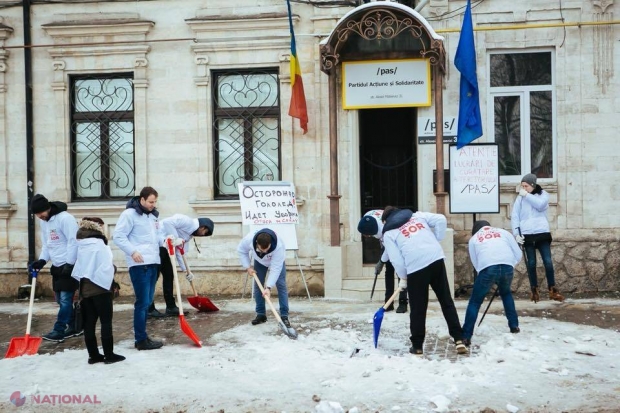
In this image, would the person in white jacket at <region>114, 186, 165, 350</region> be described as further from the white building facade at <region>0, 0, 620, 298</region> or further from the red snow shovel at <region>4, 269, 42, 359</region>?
the white building facade at <region>0, 0, 620, 298</region>

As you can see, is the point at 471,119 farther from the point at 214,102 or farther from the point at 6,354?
the point at 6,354

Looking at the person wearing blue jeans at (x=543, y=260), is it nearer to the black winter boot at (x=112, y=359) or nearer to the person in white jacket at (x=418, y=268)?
the person in white jacket at (x=418, y=268)

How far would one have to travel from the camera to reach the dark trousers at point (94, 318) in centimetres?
767

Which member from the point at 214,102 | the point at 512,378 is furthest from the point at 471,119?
the point at 512,378

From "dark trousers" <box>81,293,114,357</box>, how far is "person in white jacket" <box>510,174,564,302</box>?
19.3 feet

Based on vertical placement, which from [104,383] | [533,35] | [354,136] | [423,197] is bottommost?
[104,383]

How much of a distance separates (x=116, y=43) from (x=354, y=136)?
14.5 feet

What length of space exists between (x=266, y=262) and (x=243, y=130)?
4.16m

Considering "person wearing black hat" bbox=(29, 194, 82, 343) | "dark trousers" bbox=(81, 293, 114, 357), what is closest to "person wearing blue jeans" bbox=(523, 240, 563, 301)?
"dark trousers" bbox=(81, 293, 114, 357)

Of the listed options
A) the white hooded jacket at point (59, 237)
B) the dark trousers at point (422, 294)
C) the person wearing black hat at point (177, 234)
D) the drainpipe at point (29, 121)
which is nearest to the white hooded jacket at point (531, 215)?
the dark trousers at point (422, 294)

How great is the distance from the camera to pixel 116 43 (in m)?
13.1

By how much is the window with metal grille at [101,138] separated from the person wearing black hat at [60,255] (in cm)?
419

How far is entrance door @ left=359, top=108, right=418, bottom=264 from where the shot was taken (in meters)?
13.5

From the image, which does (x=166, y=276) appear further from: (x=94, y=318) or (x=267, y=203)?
(x=94, y=318)
